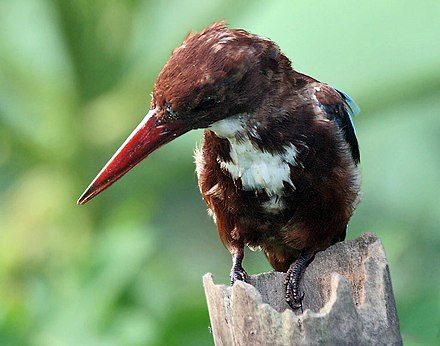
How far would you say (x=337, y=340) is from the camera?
6.57 feet

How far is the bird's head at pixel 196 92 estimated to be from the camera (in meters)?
2.44

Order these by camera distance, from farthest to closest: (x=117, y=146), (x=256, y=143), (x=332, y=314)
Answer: (x=117, y=146) → (x=256, y=143) → (x=332, y=314)

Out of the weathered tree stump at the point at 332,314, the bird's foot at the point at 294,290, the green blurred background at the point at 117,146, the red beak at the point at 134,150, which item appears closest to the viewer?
the weathered tree stump at the point at 332,314

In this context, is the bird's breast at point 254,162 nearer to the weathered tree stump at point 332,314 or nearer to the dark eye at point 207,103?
the dark eye at point 207,103

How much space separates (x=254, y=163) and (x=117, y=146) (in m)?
1.29

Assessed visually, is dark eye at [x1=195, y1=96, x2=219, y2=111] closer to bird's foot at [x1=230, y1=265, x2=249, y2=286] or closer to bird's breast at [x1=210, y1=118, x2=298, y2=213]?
bird's breast at [x1=210, y1=118, x2=298, y2=213]

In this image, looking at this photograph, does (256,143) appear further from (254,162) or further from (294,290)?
(294,290)

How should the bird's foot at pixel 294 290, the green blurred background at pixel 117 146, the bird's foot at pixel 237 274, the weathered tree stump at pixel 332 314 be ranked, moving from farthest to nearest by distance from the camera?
the green blurred background at pixel 117 146
the bird's foot at pixel 237 274
the bird's foot at pixel 294 290
the weathered tree stump at pixel 332 314

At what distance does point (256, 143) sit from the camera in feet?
8.70

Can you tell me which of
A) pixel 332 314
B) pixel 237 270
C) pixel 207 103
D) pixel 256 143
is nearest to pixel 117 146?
pixel 237 270

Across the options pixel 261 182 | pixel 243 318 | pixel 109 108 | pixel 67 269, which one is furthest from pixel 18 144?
pixel 243 318

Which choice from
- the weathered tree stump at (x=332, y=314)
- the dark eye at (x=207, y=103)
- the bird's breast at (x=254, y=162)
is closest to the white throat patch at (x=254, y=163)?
the bird's breast at (x=254, y=162)

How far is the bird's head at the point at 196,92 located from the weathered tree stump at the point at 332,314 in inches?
14.4

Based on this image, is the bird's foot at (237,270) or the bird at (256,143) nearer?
the bird at (256,143)
